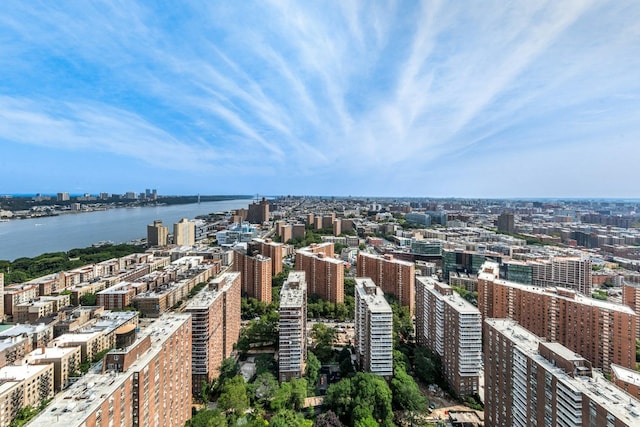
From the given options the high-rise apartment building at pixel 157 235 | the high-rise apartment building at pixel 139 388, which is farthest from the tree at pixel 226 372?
the high-rise apartment building at pixel 157 235

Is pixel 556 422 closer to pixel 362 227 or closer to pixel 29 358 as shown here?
pixel 29 358

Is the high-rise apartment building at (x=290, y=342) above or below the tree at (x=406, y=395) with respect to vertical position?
above

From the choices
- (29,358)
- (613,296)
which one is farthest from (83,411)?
(613,296)

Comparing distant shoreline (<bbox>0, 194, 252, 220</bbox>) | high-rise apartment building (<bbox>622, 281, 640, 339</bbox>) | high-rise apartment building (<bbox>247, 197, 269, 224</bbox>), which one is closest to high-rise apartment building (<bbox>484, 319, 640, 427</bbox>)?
high-rise apartment building (<bbox>622, 281, 640, 339</bbox>)

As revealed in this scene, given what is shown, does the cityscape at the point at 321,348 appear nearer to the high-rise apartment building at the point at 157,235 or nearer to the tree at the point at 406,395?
the tree at the point at 406,395

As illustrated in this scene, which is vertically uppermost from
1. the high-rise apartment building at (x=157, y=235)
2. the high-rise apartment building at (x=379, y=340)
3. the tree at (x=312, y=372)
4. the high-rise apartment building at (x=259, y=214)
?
the high-rise apartment building at (x=259, y=214)

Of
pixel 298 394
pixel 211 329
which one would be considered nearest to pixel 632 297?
pixel 298 394

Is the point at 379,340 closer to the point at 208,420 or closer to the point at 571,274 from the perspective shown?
the point at 208,420
